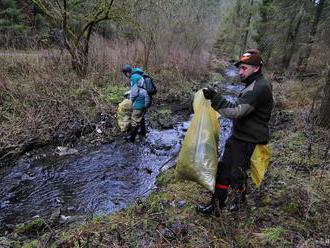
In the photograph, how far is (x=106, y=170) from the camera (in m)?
6.25

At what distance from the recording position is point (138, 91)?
727 centimetres

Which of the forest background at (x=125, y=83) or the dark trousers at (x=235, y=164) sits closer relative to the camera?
the dark trousers at (x=235, y=164)

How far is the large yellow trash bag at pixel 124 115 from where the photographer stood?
789cm

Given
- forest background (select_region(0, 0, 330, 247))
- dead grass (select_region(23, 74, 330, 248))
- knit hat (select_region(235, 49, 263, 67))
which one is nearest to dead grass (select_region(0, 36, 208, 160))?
forest background (select_region(0, 0, 330, 247))

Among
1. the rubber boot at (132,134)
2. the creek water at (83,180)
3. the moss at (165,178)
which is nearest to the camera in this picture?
the creek water at (83,180)

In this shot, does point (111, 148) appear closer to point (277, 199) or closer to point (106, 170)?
point (106, 170)

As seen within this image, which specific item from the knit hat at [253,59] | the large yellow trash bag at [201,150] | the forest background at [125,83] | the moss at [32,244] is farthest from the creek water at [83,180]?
the knit hat at [253,59]

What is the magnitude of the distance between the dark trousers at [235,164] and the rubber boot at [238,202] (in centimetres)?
10

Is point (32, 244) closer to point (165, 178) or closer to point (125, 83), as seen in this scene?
point (165, 178)

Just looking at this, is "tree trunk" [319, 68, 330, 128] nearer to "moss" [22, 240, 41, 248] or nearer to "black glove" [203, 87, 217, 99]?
"black glove" [203, 87, 217, 99]

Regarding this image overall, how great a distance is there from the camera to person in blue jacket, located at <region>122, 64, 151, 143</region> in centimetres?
719

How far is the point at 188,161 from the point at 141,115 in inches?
169

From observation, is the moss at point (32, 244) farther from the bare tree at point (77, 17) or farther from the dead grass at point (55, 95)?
the bare tree at point (77, 17)

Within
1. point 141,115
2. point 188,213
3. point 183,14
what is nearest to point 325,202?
point 188,213
